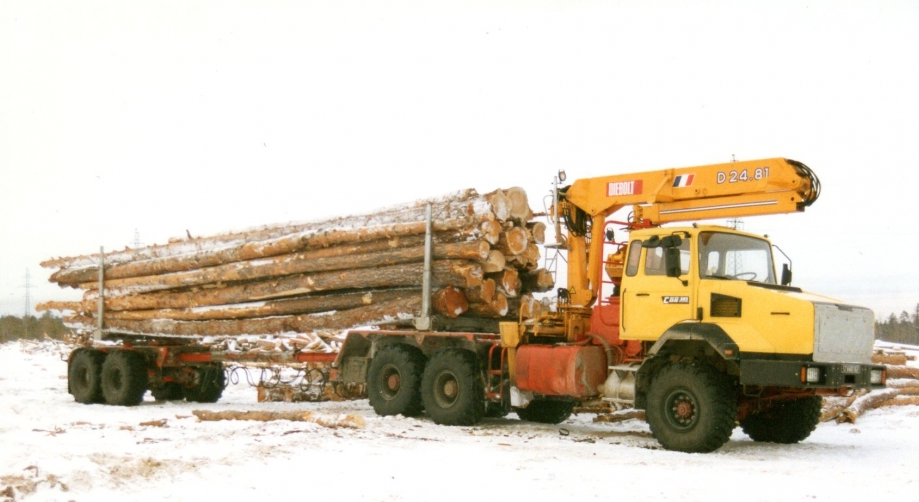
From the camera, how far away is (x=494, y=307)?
14.3m

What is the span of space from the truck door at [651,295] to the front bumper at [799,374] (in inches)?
40.4

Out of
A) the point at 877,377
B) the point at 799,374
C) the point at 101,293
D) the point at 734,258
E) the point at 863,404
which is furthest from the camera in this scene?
the point at 101,293

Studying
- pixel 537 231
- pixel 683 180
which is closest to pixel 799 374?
pixel 683 180

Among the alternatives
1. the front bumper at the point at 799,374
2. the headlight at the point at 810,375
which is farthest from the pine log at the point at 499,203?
the headlight at the point at 810,375

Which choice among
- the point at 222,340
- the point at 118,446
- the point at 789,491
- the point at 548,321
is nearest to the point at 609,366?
the point at 548,321

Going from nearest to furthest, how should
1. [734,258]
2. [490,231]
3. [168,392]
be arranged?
1. [734,258]
2. [490,231]
3. [168,392]

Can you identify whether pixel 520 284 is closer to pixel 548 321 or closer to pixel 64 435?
pixel 548 321

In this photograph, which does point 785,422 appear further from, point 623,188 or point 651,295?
point 623,188

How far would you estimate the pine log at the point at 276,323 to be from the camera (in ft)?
47.8

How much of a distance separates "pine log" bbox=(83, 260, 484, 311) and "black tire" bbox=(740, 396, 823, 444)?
181 inches

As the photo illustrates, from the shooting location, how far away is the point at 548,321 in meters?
13.2

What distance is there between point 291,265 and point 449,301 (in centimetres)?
357

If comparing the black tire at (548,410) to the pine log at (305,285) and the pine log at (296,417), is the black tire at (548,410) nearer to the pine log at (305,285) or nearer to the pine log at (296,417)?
the pine log at (305,285)

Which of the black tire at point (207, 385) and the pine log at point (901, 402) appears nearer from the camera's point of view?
the pine log at point (901, 402)
